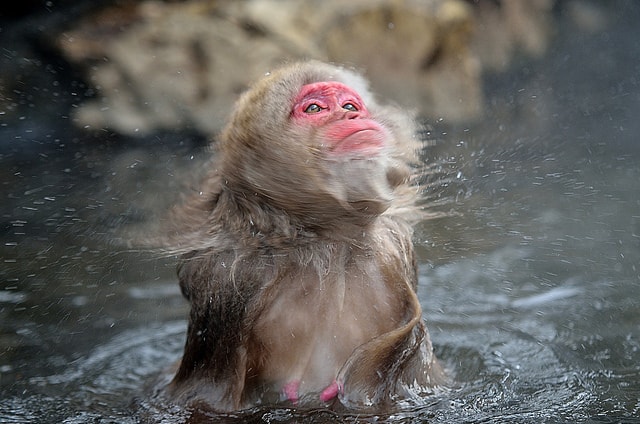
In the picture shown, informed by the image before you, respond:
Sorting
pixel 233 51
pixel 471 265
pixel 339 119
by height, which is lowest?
pixel 471 265

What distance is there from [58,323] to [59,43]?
13.6ft

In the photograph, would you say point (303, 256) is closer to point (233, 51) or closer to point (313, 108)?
point (313, 108)

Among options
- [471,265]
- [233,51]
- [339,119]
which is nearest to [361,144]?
[339,119]

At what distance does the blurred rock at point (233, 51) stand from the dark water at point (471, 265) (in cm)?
34

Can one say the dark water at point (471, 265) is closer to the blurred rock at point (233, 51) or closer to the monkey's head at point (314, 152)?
the blurred rock at point (233, 51)

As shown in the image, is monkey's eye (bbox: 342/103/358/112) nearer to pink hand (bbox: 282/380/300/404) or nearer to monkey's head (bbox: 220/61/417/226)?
monkey's head (bbox: 220/61/417/226)

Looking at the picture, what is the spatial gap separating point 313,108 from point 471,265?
8.79 feet

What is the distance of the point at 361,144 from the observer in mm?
2699

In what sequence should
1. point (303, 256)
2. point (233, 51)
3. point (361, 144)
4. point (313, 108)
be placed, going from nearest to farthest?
1. point (361, 144)
2. point (313, 108)
3. point (303, 256)
4. point (233, 51)

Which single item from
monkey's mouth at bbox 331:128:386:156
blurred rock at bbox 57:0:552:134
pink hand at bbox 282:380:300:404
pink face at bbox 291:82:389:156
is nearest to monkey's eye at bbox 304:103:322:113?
pink face at bbox 291:82:389:156

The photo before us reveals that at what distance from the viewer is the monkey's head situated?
2.71 m

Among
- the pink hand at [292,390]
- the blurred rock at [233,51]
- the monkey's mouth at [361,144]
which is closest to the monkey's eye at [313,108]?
the monkey's mouth at [361,144]

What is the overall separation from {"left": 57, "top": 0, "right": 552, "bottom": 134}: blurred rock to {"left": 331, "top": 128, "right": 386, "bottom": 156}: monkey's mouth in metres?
5.04

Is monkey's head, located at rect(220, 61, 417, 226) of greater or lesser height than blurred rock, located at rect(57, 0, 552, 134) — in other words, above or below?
below
